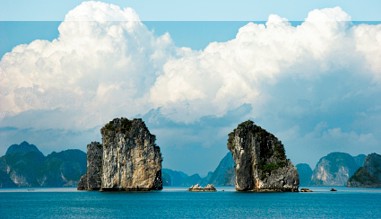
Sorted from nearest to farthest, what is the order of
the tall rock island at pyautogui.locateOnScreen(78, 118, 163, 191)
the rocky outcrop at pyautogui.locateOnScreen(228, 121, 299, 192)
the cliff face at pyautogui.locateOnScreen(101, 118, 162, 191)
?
the rocky outcrop at pyautogui.locateOnScreen(228, 121, 299, 192), the cliff face at pyautogui.locateOnScreen(101, 118, 162, 191), the tall rock island at pyautogui.locateOnScreen(78, 118, 163, 191)

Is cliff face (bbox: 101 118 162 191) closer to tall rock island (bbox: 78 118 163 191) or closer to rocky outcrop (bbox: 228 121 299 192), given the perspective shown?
tall rock island (bbox: 78 118 163 191)

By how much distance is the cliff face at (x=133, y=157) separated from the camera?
17938 centimetres

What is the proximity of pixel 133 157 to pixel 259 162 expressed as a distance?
3644 centimetres

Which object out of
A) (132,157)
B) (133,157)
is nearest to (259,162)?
(133,157)

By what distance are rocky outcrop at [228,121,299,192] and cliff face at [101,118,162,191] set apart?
23.9 m

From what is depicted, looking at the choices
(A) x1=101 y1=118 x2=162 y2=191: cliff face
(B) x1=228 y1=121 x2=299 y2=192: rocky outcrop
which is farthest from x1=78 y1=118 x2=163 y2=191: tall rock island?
(B) x1=228 y1=121 x2=299 y2=192: rocky outcrop

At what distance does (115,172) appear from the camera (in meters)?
182

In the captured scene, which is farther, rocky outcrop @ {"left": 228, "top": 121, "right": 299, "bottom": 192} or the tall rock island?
the tall rock island

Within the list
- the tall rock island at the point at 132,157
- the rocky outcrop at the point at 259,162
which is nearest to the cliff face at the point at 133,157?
the tall rock island at the point at 132,157

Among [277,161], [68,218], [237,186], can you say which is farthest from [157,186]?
[68,218]

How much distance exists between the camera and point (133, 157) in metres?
180

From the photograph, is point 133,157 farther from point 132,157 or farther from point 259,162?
point 259,162

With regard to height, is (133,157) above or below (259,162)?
above

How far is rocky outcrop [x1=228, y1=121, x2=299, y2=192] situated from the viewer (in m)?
170
